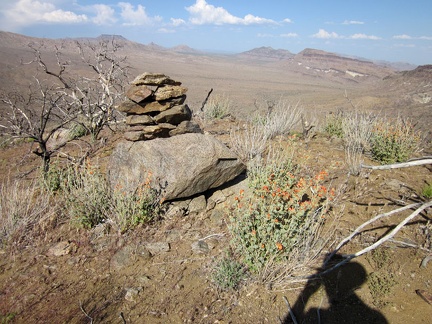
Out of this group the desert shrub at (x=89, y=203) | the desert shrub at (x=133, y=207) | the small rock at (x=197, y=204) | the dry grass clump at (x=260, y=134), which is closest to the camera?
the desert shrub at (x=133, y=207)

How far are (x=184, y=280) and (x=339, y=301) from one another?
1500mm

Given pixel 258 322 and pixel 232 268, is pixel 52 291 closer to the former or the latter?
pixel 232 268

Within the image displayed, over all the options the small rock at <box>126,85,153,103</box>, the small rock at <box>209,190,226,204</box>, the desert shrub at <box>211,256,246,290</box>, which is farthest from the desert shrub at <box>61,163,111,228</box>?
the desert shrub at <box>211,256,246,290</box>

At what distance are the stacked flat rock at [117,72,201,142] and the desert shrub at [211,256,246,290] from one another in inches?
92.9

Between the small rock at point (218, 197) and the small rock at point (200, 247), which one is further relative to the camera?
the small rock at point (218, 197)

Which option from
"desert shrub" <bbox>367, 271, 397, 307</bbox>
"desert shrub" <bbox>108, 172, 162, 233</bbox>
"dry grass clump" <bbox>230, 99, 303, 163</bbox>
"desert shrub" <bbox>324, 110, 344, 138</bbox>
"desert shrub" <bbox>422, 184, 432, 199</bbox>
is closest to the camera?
"desert shrub" <bbox>367, 271, 397, 307</bbox>

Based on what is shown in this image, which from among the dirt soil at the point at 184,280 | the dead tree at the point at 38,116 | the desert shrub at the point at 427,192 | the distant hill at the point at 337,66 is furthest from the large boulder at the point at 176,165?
the distant hill at the point at 337,66

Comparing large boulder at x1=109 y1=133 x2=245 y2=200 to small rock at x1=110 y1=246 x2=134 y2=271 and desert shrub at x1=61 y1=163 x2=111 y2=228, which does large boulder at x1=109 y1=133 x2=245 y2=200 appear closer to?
desert shrub at x1=61 y1=163 x2=111 y2=228

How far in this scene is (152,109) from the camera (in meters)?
4.57

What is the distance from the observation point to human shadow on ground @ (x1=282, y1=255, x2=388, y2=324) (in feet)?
8.53

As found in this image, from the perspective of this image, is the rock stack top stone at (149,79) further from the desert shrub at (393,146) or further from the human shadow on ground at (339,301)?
the desert shrub at (393,146)

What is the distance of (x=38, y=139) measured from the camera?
5191 millimetres

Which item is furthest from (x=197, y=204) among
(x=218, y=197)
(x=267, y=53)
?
(x=267, y=53)

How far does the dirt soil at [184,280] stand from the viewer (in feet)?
8.79
